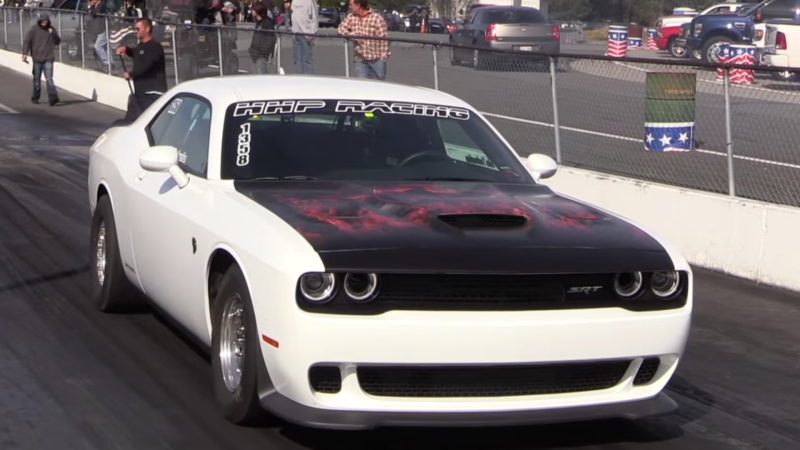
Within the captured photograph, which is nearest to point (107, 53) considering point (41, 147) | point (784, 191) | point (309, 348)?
point (41, 147)

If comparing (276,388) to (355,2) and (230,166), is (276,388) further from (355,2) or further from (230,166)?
(355,2)

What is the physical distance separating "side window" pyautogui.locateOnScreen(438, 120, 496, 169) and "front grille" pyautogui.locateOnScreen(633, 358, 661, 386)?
166 cm

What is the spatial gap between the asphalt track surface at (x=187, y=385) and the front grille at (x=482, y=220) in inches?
35.5

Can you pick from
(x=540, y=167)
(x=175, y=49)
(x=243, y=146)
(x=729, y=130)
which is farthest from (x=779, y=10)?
(x=243, y=146)

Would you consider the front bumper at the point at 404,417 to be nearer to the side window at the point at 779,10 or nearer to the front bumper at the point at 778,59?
the front bumper at the point at 778,59

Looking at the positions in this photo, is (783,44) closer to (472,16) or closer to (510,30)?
(510,30)

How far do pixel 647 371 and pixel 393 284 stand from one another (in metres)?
1.17

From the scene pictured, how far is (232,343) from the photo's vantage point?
5191 millimetres

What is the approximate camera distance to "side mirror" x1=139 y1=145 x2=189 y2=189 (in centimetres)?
586

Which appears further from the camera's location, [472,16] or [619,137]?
[472,16]

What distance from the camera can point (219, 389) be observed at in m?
5.32

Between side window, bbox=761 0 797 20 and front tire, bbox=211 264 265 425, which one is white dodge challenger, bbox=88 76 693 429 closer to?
front tire, bbox=211 264 265 425

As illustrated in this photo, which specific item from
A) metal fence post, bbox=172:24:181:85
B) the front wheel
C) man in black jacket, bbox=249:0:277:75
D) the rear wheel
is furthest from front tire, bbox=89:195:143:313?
the front wheel

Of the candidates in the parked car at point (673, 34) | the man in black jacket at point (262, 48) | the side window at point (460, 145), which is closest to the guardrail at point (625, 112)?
the man in black jacket at point (262, 48)
